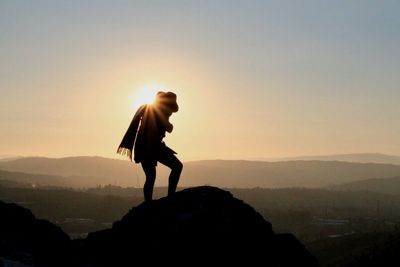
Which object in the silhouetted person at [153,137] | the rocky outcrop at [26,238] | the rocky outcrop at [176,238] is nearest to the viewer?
the rocky outcrop at [26,238]

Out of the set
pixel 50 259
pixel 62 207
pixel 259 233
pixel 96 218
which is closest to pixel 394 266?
pixel 259 233

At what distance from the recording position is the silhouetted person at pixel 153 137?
12039 mm

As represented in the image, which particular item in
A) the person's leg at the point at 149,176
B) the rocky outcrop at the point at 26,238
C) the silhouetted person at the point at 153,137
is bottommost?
the rocky outcrop at the point at 26,238

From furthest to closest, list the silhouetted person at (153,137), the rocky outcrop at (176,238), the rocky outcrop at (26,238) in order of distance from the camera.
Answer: the silhouetted person at (153,137)
the rocky outcrop at (176,238)
the rocky outcrop at (26,238)

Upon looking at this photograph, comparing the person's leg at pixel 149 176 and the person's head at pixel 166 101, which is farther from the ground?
the person's head at pixel 166 101

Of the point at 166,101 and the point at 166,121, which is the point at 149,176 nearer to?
the point at 166,121

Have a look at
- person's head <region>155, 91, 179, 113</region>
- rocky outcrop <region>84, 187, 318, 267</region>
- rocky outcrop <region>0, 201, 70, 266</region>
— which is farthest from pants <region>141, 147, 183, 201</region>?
rocky outcrop <region>0, 201, 70, 266</region>

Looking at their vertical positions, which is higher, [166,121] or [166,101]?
[166,101]

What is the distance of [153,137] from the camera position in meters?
12.0

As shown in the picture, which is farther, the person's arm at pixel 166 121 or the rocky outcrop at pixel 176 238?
the person's arm at pixel 166 121

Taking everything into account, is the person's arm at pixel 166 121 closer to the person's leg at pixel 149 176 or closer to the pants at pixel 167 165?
the pants at pixel 167 165

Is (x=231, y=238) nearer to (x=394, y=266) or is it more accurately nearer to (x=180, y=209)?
(x=180, y=209)

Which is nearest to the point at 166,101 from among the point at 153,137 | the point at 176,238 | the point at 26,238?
the point at 153,137

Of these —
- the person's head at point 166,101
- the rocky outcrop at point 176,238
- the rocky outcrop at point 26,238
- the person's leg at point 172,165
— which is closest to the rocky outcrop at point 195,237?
the rocky outcrop at point 176,238
